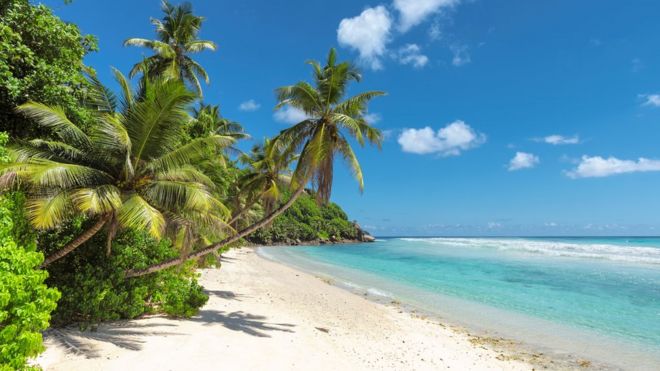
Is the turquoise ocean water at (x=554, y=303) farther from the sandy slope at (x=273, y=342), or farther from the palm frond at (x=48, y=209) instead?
the palm frond at (x=48, y=209)

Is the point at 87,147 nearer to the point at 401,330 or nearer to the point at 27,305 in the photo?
the point at 27,305

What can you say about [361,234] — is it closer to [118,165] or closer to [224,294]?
[224,294]

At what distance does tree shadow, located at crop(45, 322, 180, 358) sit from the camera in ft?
22.5

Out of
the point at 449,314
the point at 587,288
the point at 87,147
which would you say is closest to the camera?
the point at 87,147

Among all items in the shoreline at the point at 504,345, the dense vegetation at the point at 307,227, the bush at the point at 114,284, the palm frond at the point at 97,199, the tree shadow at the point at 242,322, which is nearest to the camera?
the palm frond at the point at 97,199

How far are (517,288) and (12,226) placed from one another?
22.4 m

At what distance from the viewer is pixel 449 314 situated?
1400 cm

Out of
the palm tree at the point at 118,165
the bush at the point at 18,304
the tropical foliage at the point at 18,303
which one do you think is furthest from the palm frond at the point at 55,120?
the bush at the point at 18,304

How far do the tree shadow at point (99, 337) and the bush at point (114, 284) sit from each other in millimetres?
280

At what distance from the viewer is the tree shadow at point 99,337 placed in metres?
6.86

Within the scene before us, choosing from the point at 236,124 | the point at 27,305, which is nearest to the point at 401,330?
the point at 27,305

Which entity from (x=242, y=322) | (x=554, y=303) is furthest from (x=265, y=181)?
(x=554, y=303)

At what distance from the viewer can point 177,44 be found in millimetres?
18688

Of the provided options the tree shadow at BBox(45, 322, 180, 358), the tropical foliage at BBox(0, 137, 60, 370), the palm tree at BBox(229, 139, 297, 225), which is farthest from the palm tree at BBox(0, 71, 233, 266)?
the palm tree at BBox(229, 139, 297, 225)
